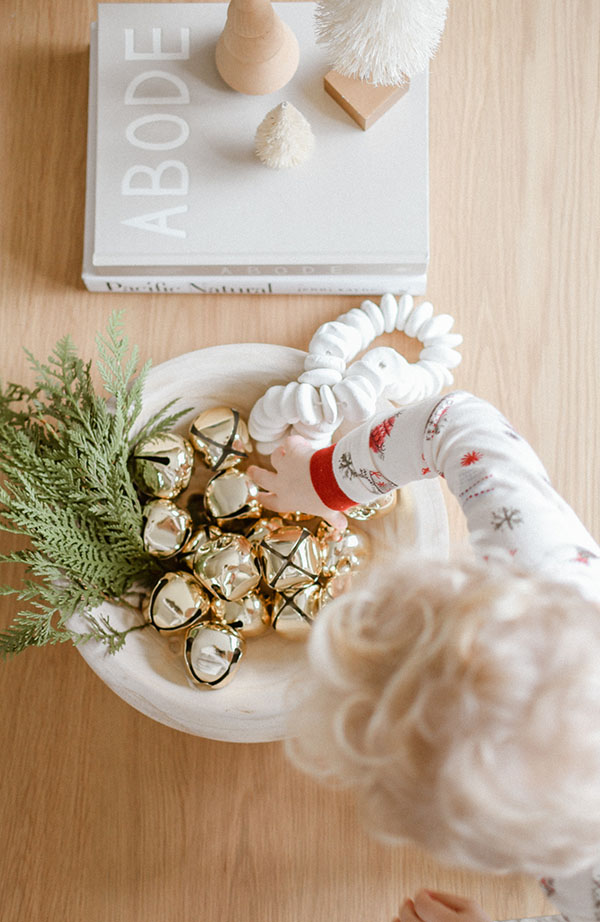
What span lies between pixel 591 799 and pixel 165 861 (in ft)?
1.34

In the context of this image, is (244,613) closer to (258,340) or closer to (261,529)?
(261,529)

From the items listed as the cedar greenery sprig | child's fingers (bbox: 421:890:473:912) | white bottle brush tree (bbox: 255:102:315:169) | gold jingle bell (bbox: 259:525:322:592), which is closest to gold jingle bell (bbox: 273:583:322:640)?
gold jingle bell (bbox: 259:525:322:592)

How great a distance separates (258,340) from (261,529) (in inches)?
7.6

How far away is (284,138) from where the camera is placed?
2.06 feet

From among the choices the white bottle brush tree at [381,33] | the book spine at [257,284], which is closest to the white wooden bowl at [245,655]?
the book spine at [257,284]

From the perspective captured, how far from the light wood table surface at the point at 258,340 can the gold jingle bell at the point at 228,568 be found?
162 millimetres

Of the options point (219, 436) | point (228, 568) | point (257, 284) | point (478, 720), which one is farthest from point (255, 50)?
point (478, 720)

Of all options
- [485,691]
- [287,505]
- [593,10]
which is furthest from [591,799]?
[593,10]

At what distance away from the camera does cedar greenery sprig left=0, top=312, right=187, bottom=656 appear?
553 millimetres

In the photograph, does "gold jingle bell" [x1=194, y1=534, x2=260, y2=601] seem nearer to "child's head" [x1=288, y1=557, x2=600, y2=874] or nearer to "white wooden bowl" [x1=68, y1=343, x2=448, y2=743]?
"white wooden bowl" [x1=68, y1=343, x2=448, y2=743]

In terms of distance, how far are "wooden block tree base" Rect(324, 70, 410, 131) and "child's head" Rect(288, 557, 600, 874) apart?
43 centimetres

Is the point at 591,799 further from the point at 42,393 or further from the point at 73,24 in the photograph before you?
the point at 73,24

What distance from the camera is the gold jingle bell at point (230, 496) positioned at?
622 mm

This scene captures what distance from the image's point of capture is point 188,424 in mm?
639
